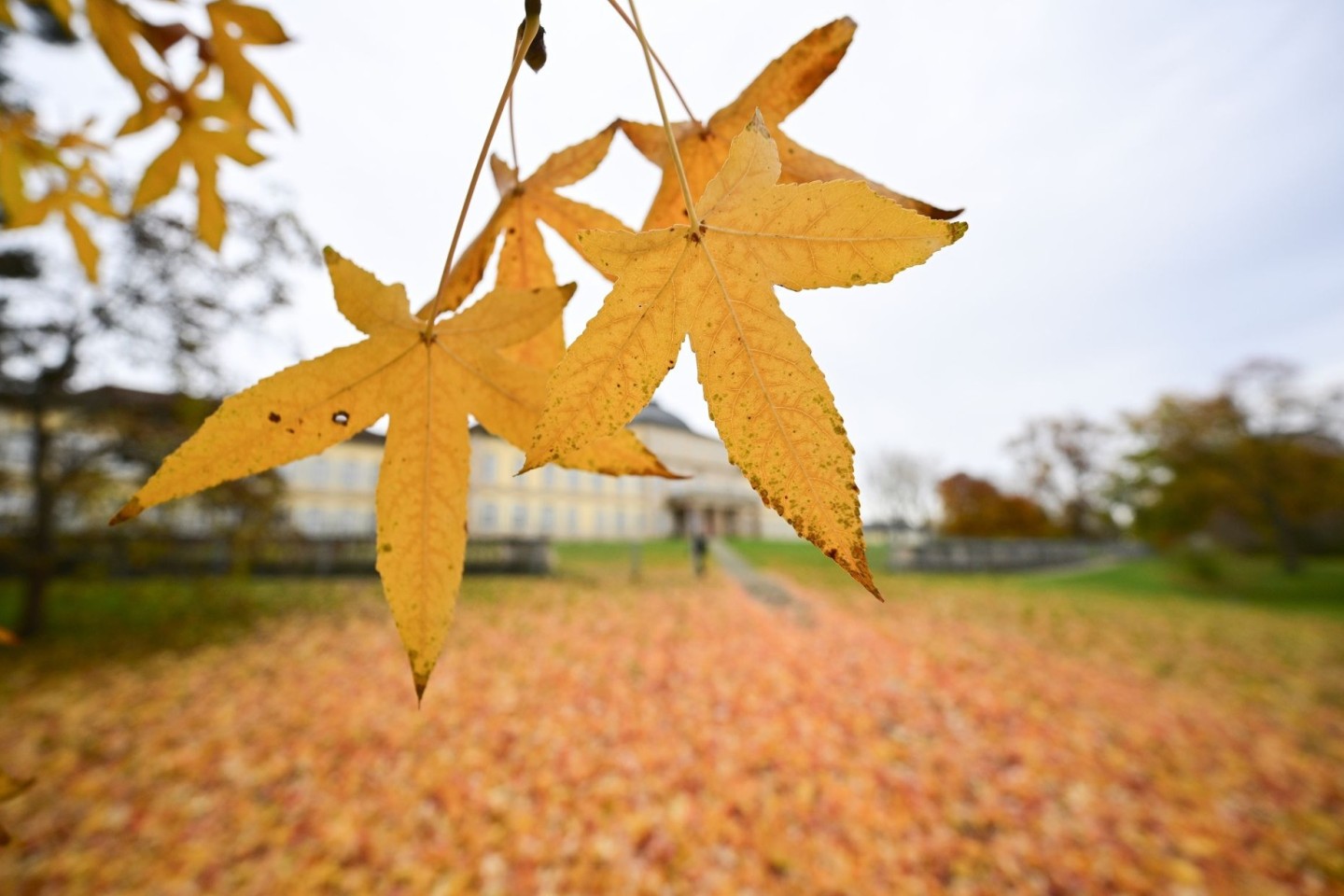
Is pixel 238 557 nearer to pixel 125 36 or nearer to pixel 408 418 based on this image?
pixel 125 36

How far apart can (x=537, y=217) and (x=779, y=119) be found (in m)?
0.19

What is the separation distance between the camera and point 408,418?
14.3 inches

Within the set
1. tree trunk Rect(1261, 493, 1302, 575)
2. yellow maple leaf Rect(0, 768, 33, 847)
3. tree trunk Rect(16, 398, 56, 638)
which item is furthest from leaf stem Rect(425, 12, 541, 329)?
tree trunk Rect(1261, 493, 1302, 575)

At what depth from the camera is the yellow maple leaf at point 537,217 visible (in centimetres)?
43

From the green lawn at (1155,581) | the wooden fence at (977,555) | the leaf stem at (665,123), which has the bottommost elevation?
the green lawn at (1155,581)

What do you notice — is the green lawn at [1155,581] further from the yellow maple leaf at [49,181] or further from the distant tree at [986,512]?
the yellow maple leaf at [49,181]

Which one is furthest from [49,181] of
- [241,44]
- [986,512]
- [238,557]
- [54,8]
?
[986,512]

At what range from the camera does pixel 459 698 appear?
157 inches

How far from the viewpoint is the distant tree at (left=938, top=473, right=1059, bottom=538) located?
22.5m

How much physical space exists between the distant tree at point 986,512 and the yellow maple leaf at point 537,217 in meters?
23.9

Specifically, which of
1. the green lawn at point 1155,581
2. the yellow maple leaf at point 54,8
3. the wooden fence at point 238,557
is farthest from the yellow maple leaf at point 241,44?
the green lawn at point 1155,581

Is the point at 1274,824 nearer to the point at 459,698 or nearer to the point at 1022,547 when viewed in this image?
the point at 459,698

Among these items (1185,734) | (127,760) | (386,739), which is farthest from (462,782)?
(1185,734)

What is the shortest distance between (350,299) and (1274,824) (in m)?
4.55
